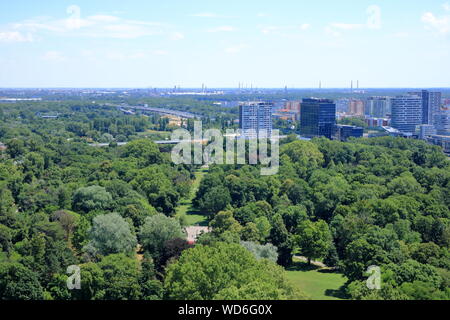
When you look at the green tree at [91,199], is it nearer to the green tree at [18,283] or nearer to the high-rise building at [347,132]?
the green tree at [18,283]

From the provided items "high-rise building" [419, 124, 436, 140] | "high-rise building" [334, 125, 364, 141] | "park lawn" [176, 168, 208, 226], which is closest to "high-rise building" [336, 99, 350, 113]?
"high-rise building" [419, 124, 436, 140]

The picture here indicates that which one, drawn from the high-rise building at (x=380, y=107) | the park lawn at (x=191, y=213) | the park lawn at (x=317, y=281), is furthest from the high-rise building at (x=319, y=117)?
the park lawn at (x=317, y=281)

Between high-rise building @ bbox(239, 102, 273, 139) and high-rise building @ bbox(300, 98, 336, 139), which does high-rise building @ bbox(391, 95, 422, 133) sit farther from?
high-rise building @ bbox(239, 102, 273, 139)

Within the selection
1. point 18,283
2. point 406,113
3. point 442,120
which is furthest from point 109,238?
point 442,120

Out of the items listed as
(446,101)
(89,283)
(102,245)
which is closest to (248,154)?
(102,245)

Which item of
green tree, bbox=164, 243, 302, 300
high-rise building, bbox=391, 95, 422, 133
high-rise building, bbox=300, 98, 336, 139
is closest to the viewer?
green tree, bbox=164, 243, 302, 300

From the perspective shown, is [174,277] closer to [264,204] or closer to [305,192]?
[264,204]
